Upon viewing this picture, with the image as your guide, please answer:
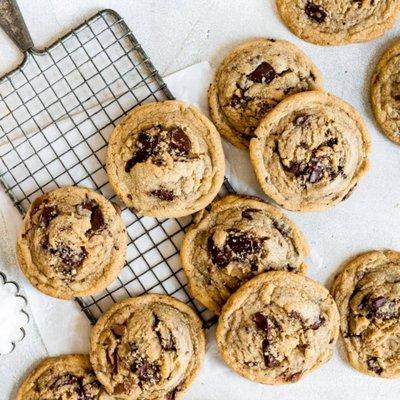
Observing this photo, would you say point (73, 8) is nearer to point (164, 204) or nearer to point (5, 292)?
point (164, 204)

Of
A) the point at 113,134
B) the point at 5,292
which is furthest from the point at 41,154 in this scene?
the point at 5,292

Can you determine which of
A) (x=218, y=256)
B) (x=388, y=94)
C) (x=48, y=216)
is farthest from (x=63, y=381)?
(x=388, y=94)

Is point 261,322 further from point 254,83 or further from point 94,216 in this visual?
point 254,83

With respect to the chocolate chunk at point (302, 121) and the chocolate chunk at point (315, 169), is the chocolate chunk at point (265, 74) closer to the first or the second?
the chocolate chunk at point (302, 121)

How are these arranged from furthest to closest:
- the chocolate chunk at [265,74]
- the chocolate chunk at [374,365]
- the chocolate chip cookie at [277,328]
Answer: the chocolate chunk at [374,365], the chocolate chunk at [265,74], the chocolate chip cookie at [277,328]

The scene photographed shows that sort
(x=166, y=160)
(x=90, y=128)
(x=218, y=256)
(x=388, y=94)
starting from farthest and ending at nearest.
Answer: (x=90, y=128)
(x=388, y=94)
(x=218, y=256)
(x=166, y=160)

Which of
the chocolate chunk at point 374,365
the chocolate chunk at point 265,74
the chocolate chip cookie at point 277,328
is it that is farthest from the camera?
the chocolate chunk at point 374,365

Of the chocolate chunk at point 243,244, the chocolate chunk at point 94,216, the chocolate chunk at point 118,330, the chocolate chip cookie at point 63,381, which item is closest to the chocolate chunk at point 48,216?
the chocolate chunk at point 94,216
